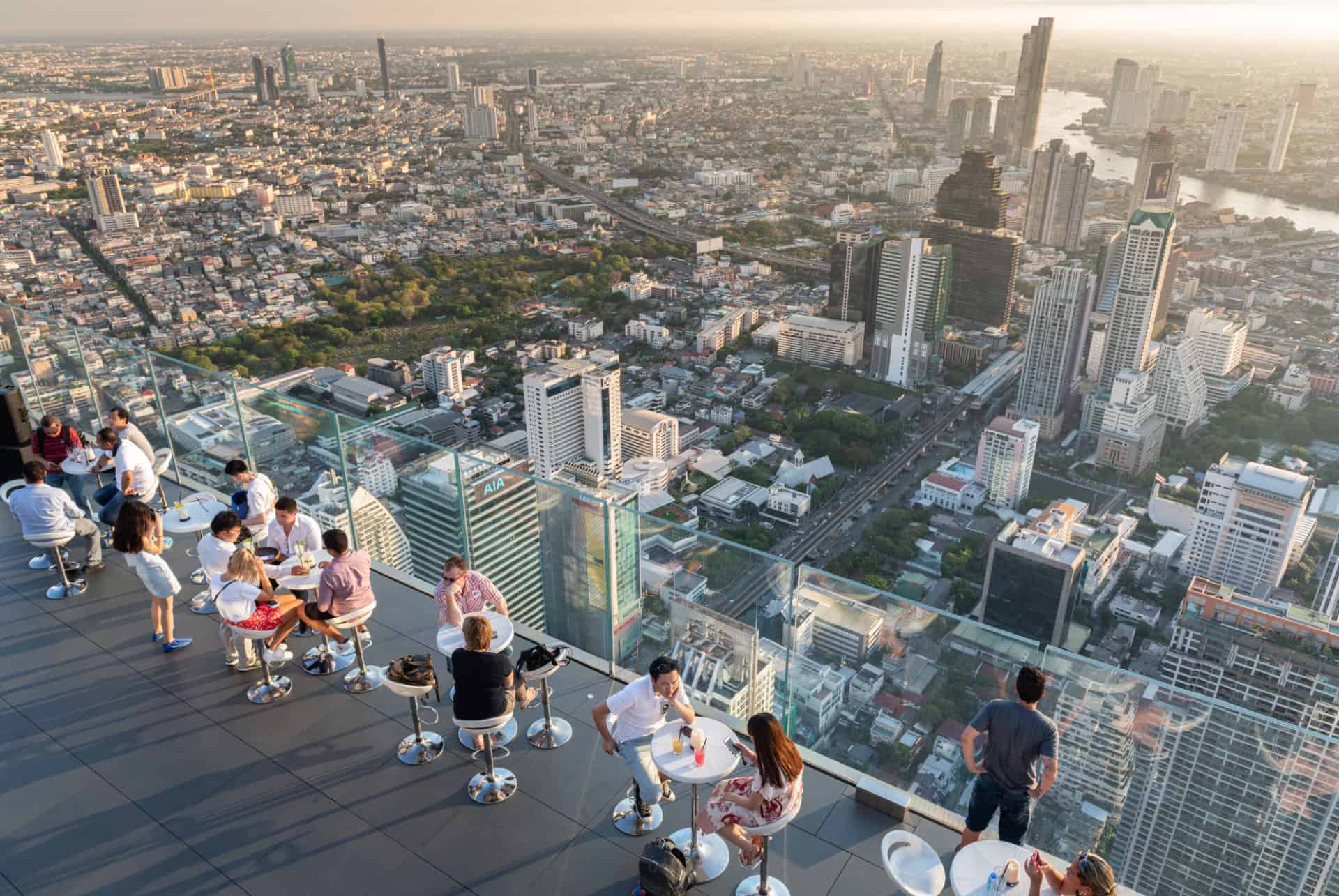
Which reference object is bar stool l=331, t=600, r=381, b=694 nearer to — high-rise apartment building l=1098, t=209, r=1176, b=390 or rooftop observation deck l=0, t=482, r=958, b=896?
rooftop observation deck l=0, t=482, r=958, b=896

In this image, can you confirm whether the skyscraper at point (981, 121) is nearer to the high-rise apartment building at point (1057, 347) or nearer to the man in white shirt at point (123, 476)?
the high-rise apartment building at point (1057, 347)

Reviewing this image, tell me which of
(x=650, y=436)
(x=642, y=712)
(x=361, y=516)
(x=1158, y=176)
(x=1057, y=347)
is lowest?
(x=650, y=436)

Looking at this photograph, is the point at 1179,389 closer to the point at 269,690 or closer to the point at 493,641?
the point at 493,641

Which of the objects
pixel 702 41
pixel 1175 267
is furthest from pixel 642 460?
pixel 702 41

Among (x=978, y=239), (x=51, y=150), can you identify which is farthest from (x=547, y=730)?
(x=51, y=150)

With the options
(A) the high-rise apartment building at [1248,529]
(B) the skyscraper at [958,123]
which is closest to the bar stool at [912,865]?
(A) the high-rise apartment building at [1248,529]

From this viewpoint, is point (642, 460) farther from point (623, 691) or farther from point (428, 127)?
point (428, 127)
